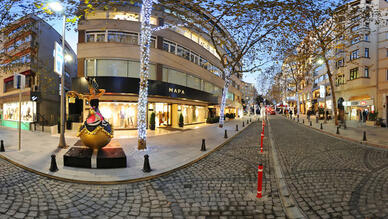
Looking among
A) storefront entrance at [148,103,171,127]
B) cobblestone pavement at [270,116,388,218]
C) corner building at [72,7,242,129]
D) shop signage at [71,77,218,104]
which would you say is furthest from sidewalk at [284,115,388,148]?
storefront entrance at [148,103,171,127]

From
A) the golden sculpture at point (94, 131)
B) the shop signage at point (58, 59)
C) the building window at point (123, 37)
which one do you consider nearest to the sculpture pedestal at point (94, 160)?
the golden sculpture at point (94, 131)

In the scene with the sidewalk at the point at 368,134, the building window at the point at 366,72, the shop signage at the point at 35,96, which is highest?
the building window at the point at 366,72

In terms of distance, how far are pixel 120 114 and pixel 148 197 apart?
47.2ft

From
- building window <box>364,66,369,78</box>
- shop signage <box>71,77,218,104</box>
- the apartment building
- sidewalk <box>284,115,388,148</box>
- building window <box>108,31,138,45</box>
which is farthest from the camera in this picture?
building window <box>364,66,369,78</box>

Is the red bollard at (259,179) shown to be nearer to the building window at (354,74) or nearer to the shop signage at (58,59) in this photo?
the shop signage at (58,59)

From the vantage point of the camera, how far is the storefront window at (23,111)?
1972cm

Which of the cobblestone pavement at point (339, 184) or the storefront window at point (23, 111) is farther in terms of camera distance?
the storefront window at point (23, 111)

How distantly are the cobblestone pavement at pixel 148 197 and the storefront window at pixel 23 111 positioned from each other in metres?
19.0

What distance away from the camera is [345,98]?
29.8 m

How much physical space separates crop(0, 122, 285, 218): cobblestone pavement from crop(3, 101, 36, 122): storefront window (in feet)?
62.2

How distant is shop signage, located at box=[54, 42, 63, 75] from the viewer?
8.89 meters

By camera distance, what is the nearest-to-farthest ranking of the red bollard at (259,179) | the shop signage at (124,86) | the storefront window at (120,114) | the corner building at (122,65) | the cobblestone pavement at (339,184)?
the cobblestone pavement at (339,184), the red bollard at (259,179), the shop signage at (124,86), the corner building at (122,65), the storefront window at (120,114)

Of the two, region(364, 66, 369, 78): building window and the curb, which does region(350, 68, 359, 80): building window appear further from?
the curb

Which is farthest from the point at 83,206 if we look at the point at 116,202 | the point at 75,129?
the point at 75,129
